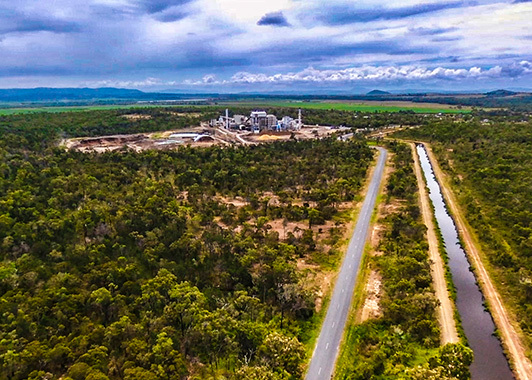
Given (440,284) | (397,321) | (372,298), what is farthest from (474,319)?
(372,298)

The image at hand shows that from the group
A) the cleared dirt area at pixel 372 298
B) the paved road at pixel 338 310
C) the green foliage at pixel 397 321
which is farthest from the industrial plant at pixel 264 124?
the cleared dirt area at pixel 372 298

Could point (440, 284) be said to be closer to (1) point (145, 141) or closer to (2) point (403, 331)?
(2) point (403, 331)

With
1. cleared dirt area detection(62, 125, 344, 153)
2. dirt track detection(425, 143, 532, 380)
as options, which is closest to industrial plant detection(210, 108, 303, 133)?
cleared dirt area detection(62, 125, 344, 153)

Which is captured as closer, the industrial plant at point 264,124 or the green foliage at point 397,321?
the green foliage at point 397,321

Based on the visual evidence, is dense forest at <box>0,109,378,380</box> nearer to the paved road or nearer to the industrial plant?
the paved road

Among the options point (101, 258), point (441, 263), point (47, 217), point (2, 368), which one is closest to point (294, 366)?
point (2, 368)

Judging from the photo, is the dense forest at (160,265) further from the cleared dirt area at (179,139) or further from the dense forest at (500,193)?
the cleared dirt area at (179,139)
